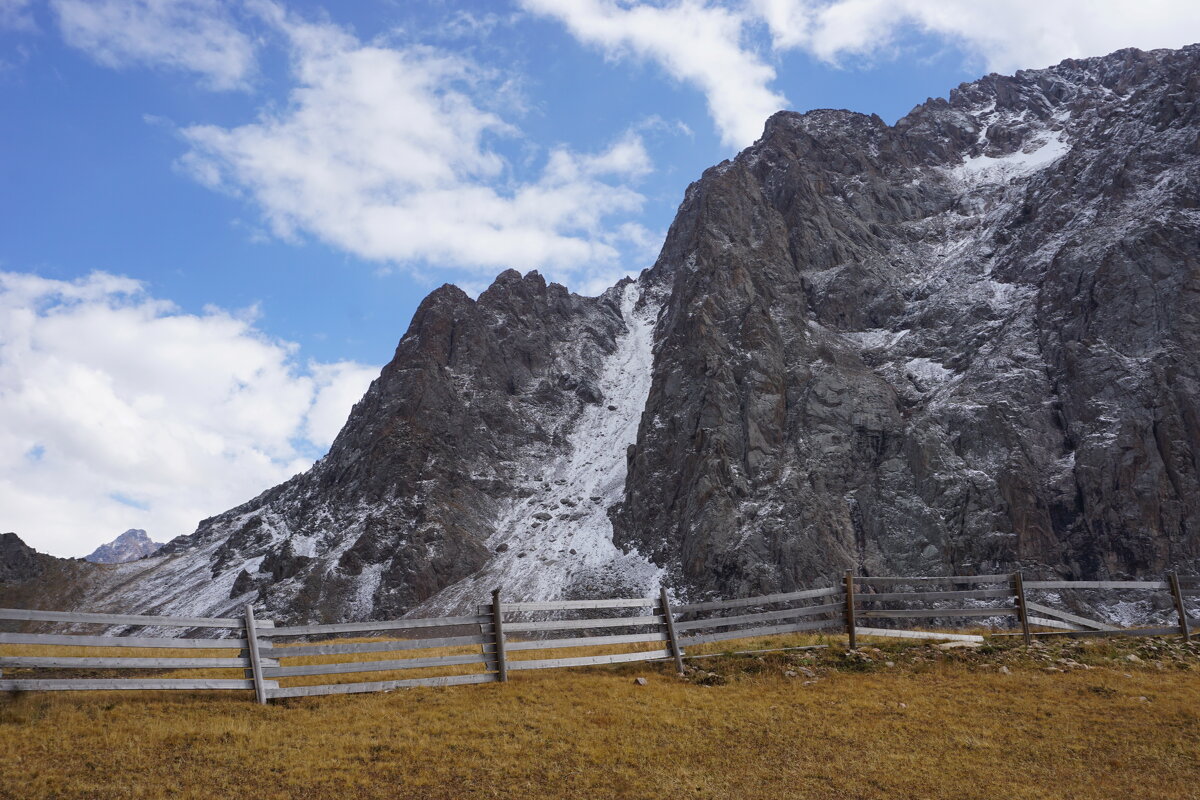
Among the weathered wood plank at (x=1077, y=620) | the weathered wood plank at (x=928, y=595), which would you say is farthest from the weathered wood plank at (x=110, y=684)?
the weathered wood plank at (x=1077, y=620)

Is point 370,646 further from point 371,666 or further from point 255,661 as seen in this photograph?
point 255,661

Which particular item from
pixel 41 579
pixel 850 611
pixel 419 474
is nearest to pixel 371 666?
pixel 850 611

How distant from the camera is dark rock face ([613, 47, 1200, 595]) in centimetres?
9338

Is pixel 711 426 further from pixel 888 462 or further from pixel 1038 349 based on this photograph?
pixel 1038 349

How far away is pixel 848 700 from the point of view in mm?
16969

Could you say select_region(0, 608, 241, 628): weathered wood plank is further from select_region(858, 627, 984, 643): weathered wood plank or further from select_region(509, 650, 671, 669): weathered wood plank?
select_region(858, 627, 984, 643): weathered wood plank

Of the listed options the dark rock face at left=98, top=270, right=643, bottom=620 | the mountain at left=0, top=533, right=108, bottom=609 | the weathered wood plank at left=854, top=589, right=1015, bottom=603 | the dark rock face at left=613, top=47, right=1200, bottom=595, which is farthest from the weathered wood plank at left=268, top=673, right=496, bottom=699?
the mountain at left=0, top=533, right=108, bottom=609

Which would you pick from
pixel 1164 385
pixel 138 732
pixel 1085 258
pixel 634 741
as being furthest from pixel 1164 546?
pixel 138 732

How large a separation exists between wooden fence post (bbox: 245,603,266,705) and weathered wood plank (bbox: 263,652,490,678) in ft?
0.91

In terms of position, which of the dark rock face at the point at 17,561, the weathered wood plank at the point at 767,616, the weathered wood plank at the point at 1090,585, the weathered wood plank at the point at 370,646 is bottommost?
the weathered wood plank at the point at 1090,585

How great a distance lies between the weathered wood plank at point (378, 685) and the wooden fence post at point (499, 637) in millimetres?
218

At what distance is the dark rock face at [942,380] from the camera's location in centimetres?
9338

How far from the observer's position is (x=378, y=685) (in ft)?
53.3

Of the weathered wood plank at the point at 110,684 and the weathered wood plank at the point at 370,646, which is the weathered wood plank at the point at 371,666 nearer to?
the weathered wood plank at the point at 370,646
